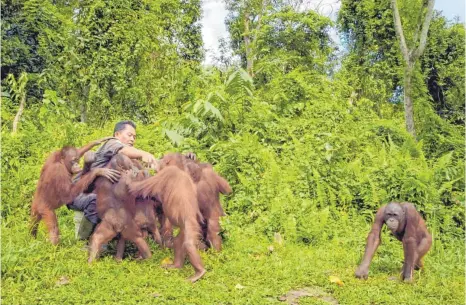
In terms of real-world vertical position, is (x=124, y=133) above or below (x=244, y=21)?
below

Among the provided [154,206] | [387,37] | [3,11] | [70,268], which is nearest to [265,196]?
[154,206]

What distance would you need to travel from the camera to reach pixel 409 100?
1103cm

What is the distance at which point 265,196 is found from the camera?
26.0 ft

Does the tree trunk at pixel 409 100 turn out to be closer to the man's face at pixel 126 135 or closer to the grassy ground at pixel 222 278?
the grassy ground at pixel 222 278

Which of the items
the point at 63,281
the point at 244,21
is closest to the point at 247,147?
the point at 63,281

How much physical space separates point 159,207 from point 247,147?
11.1 feet

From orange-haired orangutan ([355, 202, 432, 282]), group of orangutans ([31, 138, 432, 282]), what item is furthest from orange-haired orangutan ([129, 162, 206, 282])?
orange-haired orangutan ([355, 202, 432, 282])

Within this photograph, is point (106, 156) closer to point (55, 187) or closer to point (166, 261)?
point (55, 187)

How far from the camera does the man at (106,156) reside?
549cm

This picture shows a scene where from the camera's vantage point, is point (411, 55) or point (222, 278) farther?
point (411, 55)

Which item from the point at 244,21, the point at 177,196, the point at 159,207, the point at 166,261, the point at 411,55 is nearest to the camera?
the point at 177,196

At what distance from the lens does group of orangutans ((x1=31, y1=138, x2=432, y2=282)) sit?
16.3 ft

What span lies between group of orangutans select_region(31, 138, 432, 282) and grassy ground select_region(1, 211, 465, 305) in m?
0.20

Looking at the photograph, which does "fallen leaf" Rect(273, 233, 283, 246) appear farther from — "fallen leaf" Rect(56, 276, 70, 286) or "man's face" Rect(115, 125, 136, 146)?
"fallen leaf" Rect(56, 276, 70, 286)
